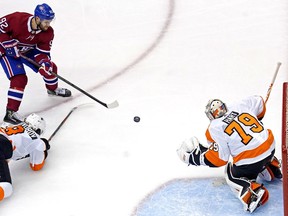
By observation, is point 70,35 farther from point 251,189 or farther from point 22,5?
point 251,189

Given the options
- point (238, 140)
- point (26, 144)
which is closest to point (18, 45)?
point (26, 144)

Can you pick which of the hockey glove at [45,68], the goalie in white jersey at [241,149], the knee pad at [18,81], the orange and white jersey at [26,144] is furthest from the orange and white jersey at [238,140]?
the knee pad at [18,81]

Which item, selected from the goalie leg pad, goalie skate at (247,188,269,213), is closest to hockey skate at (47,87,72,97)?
the goalie leg pad

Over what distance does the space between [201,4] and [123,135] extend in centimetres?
194

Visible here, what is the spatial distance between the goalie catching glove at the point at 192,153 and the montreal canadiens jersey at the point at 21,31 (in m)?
1.29

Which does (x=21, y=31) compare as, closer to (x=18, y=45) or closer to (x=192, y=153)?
(x=18, y=45)

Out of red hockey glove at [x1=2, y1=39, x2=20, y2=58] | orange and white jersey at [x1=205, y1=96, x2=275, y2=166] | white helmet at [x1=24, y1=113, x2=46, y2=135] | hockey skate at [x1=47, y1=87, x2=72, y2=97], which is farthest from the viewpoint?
hockey skate at [x1=47, y1=87, x2=72, y2=97]

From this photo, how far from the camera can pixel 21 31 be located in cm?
373

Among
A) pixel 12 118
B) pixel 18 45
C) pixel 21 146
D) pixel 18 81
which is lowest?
pixel 12 118

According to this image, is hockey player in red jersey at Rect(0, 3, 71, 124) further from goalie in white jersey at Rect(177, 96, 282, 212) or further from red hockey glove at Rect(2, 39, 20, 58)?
goalie in white jersey at Rect(177, 96, 282, 212)

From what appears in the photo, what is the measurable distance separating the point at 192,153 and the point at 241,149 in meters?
0.28

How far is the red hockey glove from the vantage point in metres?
3.71

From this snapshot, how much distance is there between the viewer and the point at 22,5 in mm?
5402

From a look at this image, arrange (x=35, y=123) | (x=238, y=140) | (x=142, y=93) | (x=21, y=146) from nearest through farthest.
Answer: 1. (x=238, y=140)
2. (x=21, y=146)
3. (x=35, y=123)
4. (x=142, y=93)
